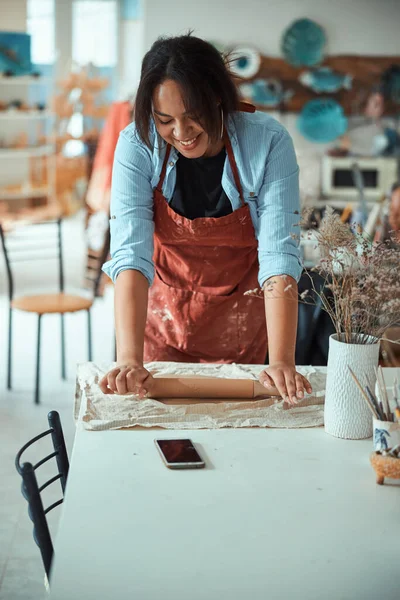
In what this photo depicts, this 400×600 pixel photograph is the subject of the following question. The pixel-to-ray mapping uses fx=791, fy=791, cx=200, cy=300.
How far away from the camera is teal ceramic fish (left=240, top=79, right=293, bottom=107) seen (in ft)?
20.2

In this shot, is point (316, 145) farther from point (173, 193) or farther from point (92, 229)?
point (173, 193)

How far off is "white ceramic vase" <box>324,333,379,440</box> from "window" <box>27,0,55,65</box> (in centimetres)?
912

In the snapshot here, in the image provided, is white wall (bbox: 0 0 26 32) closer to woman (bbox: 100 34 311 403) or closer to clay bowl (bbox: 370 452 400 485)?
woman (bbox: 100 34 311 403)

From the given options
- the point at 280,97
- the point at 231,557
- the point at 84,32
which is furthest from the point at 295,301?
the point at 84,32

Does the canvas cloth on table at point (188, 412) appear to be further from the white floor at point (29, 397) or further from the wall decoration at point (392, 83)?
the wall decoration at point (392, 83)

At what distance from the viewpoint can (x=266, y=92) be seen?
20.3ft

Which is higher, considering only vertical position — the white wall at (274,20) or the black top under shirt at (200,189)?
the white wall at (274,20)

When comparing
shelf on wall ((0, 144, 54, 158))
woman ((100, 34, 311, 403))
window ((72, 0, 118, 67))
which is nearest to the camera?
woman ((100, 34, 311, 403))

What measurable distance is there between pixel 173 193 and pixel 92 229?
383cm

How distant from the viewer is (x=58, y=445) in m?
1.55

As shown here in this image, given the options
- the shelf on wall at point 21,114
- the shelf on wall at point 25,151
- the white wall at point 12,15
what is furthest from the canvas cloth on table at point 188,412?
the white wall at point 12,15

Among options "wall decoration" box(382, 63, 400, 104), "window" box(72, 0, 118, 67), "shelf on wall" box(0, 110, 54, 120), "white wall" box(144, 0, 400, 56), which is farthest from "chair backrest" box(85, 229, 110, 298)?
"window" box(72, 0, 118, 67)

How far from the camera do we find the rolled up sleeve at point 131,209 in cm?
174

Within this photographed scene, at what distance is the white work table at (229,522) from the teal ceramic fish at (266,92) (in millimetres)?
5053
